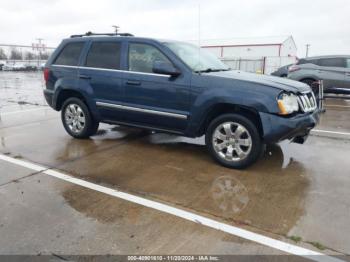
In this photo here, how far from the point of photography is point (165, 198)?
373 cm

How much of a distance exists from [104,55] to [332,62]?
30.8ft

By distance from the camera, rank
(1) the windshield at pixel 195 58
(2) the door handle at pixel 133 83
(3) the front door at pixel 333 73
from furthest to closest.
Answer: (3) the front door at pixel 333 73 → (2) the door handle at pixel 133 83 → (1) the windshield at pixel 195 58

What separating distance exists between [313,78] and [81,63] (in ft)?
29.7

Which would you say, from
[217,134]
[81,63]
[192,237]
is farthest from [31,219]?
[81,63]

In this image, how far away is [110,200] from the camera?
368 cm

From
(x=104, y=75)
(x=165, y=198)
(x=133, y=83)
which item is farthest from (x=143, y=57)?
(x=165, y=198)

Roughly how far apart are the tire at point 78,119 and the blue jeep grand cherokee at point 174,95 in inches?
0.7

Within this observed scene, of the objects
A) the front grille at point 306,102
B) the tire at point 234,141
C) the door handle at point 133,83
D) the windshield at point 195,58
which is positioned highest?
the windshield at point 195,58

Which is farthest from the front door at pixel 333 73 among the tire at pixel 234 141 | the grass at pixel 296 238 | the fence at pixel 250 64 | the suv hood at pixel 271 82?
the grass at pixel 296 238

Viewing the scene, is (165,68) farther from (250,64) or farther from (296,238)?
(250,64)

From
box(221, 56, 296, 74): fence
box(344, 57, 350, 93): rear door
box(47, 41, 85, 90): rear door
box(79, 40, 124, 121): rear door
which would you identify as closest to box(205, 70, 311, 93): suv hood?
box(79, 40, 124, 121): rear door

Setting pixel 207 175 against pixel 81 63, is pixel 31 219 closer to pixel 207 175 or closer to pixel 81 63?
pixel 207 175

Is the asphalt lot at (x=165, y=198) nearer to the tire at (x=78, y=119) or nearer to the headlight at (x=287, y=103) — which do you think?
the tire at (x=78, y=119)

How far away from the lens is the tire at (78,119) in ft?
19.6
